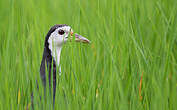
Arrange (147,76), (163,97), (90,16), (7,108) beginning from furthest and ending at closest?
1. (90,16)
2. (147,76)
3. (7,108)
4. (163,97)

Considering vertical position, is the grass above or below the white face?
below

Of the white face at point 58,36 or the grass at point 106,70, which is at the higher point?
the white face at point 58,36

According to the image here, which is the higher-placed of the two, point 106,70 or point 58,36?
point 58,36

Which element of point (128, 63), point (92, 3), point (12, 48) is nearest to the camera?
point (128, 63)

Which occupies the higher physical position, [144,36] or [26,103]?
[144,36]

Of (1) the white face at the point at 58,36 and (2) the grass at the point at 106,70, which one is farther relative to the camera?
(1) the white face at the point at 58,36

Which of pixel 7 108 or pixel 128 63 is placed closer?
pixel 7 108

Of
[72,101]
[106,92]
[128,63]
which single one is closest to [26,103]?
[72,101]

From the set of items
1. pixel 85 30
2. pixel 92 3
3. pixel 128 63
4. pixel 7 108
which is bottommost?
pixel 7 108

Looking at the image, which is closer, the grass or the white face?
the grass

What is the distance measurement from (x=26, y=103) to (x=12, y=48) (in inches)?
25.7

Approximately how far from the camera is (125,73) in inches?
102

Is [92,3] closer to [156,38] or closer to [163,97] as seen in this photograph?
[156,38]

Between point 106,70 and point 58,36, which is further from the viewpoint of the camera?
point 58,36
